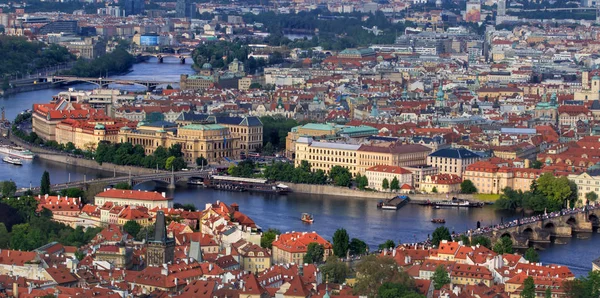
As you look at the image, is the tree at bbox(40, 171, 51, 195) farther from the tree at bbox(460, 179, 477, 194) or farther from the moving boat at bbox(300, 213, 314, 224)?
the tree at bbox(460, 179, 477, 194)

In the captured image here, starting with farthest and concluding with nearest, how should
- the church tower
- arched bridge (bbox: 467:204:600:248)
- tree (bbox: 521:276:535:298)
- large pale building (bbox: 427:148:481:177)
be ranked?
large pale building (bbox: 427:148:481:177)
arched bridge (bbox: 467:204:600:248)
the church tower
tree (bbox: 521:276:535:298)

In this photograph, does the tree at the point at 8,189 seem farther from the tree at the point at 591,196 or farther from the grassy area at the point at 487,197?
the tree at the point at 591,196

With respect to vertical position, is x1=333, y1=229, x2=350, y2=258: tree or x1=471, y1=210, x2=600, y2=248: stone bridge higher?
x1=333, y1=229, x2=350, y2=258: tree

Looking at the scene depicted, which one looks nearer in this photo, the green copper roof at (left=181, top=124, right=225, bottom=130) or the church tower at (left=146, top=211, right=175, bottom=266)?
the church tower at (left=146, top=211, right=175, bottom=266)

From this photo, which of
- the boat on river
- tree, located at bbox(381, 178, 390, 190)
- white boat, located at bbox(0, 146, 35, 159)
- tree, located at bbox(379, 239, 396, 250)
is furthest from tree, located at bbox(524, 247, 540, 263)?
white boat, located at bbox(0, 146, 35, 159)

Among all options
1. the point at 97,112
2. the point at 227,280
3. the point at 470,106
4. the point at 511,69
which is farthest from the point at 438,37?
the point at 227,280

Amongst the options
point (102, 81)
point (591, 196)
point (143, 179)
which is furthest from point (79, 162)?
point (102, 81)

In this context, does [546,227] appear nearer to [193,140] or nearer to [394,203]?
[394,203]
